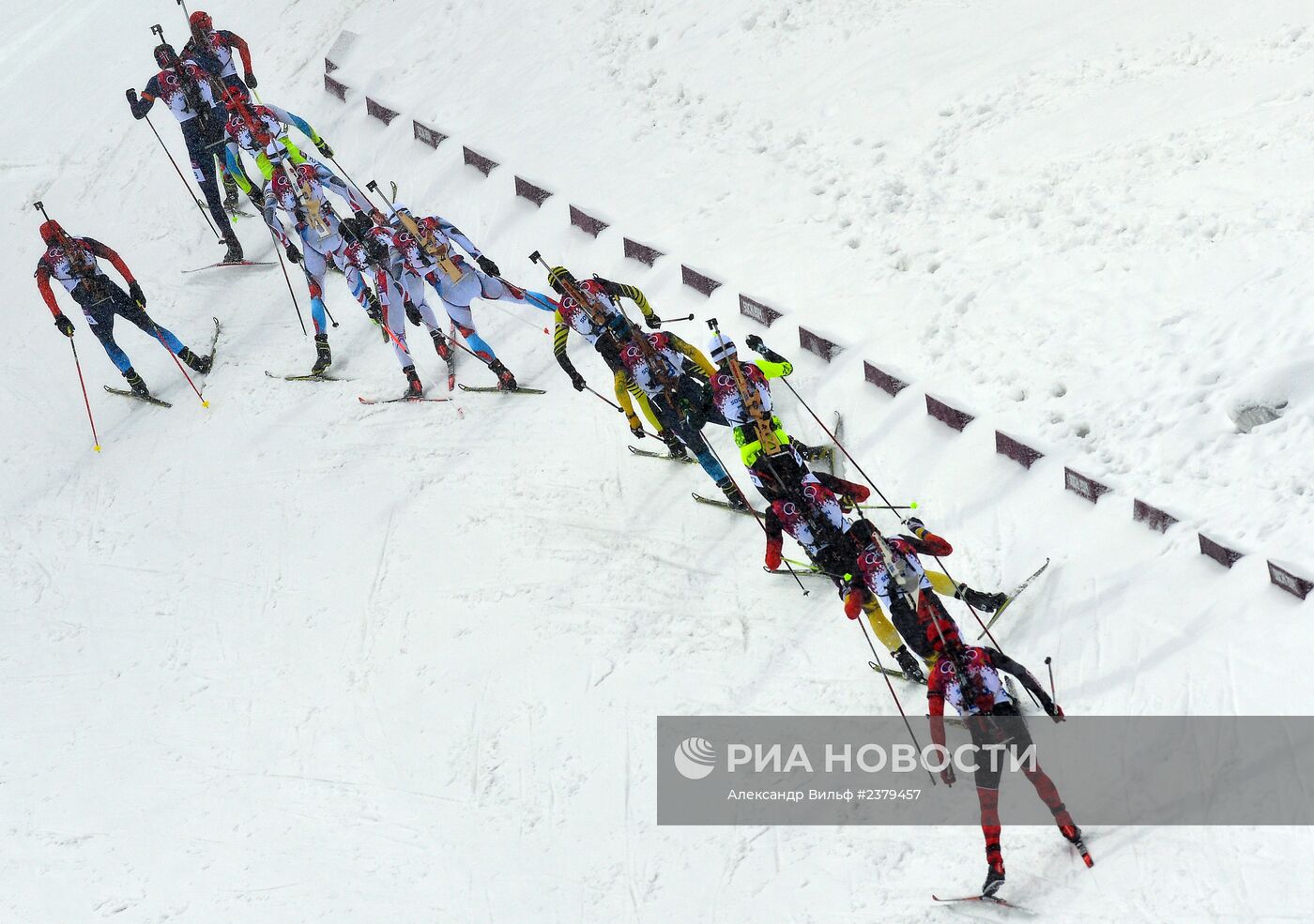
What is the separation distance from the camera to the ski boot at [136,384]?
15367 mm

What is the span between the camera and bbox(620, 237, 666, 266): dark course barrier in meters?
14.6

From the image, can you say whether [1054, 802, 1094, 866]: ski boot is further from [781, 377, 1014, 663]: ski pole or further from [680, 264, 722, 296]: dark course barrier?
[680, 264, 722, 296]: dark course barrier

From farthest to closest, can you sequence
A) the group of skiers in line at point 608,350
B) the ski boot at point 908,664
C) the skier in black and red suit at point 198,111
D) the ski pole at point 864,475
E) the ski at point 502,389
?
the skier in black and red suit at point 198,111 < the ski at point 502,389 < the ski pole at point 864,475 < the ski boot at point 908,664 < the group of skiers in line at point 608,350

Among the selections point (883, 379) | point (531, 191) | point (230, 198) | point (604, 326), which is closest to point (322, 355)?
point (531, 191)

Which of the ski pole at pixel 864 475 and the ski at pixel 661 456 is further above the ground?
the ski at pixel 661 456

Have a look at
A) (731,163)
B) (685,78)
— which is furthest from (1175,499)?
(685,78)

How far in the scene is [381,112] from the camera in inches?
723

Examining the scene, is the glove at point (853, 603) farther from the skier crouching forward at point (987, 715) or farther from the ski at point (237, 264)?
the ski at point (237, 264)

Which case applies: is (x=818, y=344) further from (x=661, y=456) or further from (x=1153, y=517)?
(x=1153, y=517)

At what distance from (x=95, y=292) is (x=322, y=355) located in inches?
110

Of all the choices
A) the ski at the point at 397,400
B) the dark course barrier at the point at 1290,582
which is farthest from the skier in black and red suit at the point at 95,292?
the dark course barrier at the point at 1290,582

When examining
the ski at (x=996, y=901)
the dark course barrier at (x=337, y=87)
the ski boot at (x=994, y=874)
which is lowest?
the ski at (x=996, y=901)

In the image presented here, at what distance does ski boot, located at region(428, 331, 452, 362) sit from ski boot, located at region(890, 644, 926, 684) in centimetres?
681

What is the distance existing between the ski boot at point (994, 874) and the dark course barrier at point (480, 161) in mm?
11747
